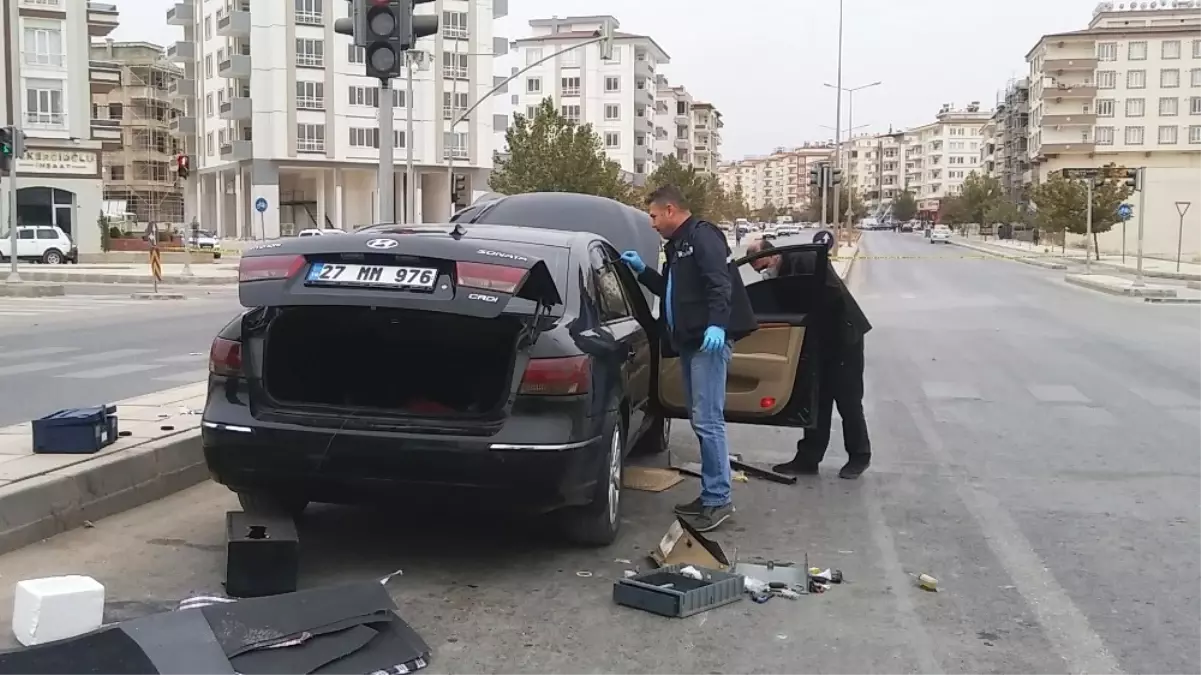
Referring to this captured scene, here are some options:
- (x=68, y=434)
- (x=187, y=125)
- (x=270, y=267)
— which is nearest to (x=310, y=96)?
(x=187, y=125)

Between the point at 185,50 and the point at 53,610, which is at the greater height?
the point at 185,50

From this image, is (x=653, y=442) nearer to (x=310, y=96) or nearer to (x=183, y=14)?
(x=310, y=96)

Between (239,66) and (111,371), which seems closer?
(111,371)

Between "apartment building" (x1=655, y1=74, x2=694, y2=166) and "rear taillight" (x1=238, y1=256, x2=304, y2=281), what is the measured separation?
404 ft

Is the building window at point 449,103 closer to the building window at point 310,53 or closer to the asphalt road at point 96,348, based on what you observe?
the building window at point 310,53

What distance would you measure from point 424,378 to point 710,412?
62.3 inches

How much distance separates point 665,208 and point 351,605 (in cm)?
296

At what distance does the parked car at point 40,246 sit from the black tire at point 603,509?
45.7m

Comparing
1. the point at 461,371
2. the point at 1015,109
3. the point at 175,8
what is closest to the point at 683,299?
the point at 461,371

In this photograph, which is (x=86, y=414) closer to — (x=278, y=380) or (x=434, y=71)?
(x=278, y=380)

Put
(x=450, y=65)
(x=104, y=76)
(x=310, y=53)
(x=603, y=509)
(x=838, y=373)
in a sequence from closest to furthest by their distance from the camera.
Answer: (x=603, y=509) < (x=838, y=373) < (x=310, y=53) < (x=450, y=65) < (x=104, y=76)

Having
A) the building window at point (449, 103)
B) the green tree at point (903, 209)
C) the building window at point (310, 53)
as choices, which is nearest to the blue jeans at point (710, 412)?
the building window at point (310, 53)

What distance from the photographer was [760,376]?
774 centimetres

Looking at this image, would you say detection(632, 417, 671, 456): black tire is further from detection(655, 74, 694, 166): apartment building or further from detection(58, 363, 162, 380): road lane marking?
detection(655, 74, 694, 166): apartment building
